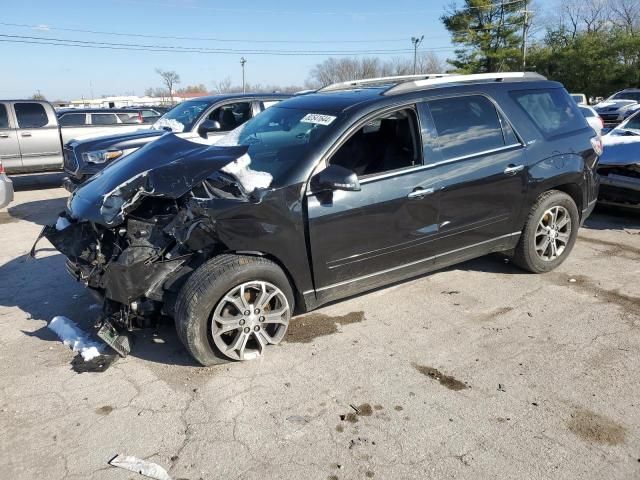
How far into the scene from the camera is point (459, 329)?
401cm

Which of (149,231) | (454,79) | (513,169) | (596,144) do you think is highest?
(454,79)

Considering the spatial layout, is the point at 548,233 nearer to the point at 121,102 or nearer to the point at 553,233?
the point at 553,233

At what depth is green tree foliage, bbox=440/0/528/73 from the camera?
43562mm

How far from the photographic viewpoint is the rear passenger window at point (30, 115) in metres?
11.1

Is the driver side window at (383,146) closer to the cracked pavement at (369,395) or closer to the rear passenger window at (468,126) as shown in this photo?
the rear passenger window at (468,126)

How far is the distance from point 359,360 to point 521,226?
223 cm

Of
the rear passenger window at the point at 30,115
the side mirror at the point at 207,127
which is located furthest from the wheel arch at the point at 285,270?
the rear passenger window at the point at 30,115

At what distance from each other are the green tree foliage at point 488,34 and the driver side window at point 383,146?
42.7 meters

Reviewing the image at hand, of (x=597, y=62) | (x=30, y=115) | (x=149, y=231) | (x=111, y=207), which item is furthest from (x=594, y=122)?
(x=597, y=62)

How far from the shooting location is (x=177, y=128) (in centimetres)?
808

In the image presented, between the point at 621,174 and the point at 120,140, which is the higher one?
the point at 120,140

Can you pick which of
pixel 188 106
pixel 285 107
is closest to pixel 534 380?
pixel 285 107

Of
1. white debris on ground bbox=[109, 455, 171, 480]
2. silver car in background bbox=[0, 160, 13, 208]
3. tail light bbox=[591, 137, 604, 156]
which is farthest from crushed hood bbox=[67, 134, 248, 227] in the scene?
silver car in background bbox=[0, 160, 13, 208]

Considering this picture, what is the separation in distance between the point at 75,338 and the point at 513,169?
152 inches
